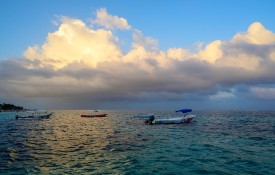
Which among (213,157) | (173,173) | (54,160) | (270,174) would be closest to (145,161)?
(173,173)

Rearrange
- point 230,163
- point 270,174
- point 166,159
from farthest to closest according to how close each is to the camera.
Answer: point 166,159 < point 230,163 < point 270,174

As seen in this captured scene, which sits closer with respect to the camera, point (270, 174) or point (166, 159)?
point (270, 174)

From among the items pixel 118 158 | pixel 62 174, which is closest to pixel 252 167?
pixel 118 158

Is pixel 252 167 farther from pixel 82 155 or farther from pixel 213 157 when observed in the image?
pixel 82 155

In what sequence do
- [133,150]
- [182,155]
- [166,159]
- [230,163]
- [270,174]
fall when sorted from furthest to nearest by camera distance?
[133,150], [182,155], [166,159], [230,163], [270,174]

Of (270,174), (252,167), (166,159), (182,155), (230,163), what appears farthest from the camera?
(182,155)

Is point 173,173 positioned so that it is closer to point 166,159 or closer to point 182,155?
point 166,159

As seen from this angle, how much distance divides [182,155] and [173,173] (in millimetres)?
7273

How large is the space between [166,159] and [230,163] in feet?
18.4

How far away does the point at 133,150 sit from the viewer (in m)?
29.8

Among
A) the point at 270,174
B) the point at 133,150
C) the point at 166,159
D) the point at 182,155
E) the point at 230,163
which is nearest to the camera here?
the point at 270,174

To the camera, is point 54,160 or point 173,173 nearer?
point 173,173

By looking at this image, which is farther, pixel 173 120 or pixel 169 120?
pixel 173 120

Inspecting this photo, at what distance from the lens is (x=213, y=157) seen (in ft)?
82.9
